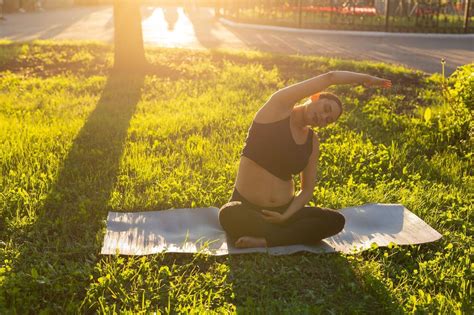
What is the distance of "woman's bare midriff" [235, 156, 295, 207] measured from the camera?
170 inches

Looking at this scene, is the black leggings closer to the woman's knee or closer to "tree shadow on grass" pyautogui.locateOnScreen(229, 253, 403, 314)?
the woman's knee

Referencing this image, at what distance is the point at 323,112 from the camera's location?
13.3 ft

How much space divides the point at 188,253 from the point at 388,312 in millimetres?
1457

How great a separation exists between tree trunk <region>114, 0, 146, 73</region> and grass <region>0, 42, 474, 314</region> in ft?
2.64

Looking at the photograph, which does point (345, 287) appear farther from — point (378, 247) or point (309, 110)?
point (309, 110)

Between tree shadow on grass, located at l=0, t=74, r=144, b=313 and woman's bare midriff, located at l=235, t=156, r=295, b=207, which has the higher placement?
woman's bare midriff, located at l=235, t=156, r=295, b=207

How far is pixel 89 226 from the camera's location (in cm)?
463

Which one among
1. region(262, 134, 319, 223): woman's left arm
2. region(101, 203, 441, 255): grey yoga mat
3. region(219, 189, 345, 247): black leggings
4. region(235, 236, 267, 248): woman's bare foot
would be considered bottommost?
region(101, 203, 441, 255): grey yoga mat

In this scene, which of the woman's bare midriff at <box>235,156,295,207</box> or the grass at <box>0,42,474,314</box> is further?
the woman's bare midriff at <box>235,156,295,207</box>

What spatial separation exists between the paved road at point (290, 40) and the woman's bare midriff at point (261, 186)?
8831mm

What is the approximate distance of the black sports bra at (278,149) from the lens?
4.16 meters

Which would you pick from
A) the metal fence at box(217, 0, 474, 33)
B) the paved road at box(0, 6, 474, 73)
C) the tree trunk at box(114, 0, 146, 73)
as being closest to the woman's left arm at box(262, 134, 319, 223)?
the tree trunk at box(114, 0, 146, 73)

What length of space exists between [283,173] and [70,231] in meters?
1.73

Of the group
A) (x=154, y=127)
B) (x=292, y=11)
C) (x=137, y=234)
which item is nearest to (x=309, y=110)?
(x=137, y=234)
